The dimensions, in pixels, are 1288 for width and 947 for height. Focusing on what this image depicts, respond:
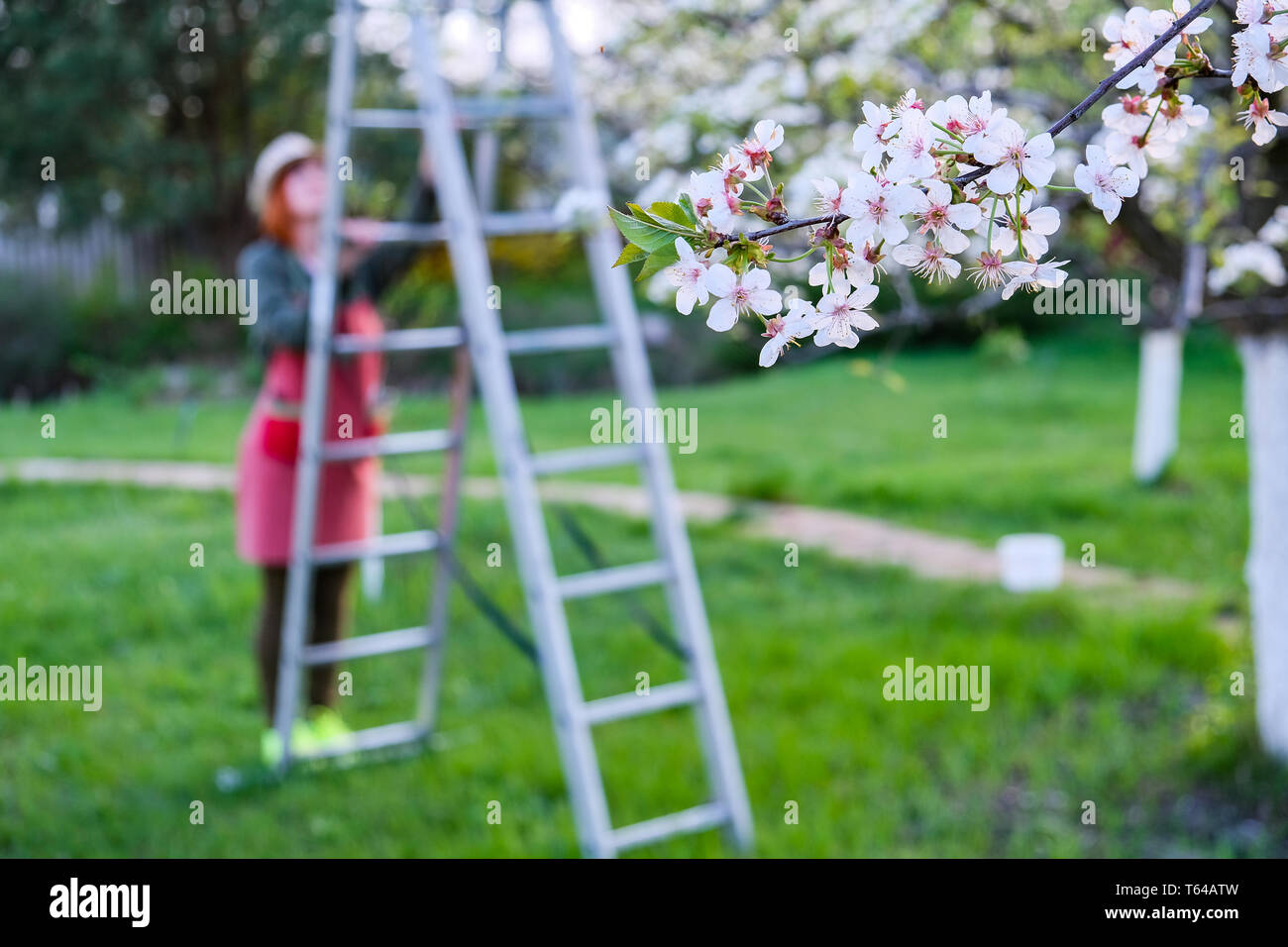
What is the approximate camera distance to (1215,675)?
3916 millimetres

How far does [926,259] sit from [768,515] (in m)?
5.65

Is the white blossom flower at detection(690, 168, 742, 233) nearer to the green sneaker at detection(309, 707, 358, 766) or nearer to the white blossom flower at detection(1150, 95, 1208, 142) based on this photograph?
the white blossom flower at detection(1150, 95, 1208, 142)

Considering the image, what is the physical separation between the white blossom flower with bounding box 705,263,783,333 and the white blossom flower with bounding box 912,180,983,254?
5.5 inches

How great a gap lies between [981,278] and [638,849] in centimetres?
230

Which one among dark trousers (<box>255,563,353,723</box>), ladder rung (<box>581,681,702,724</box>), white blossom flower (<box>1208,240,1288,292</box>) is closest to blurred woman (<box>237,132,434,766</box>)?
dark trousers (<box>255,563,353,723</box>)

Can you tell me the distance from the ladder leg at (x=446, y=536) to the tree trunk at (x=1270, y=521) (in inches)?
88.7

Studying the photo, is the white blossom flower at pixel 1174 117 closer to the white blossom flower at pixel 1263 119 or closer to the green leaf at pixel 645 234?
the white blossom flower at pixel 1263 119

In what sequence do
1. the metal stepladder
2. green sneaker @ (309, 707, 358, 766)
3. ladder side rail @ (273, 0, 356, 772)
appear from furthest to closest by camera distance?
1. green sneaker @ (309, 707, 358, 766)
2. ladder side rail @ (273, 0, 356, 772)
3. the metal stepladder

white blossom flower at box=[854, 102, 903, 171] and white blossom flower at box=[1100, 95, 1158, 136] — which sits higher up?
white blossom flower at box=[1100, 95, 1158, 136]

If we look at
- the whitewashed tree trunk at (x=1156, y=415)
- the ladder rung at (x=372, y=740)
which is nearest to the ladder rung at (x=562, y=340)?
the ladder rung at (x=372, y=740)

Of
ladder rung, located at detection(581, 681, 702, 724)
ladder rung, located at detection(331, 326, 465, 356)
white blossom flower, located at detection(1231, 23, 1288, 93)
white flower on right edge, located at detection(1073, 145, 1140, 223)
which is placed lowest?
ladder rung, located at detection(581, 681, 702, 724)

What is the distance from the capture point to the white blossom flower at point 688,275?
1.00 m

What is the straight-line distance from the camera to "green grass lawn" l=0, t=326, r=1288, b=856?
323 cm

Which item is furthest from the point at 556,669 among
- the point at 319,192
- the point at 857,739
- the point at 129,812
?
the point at 319,192
